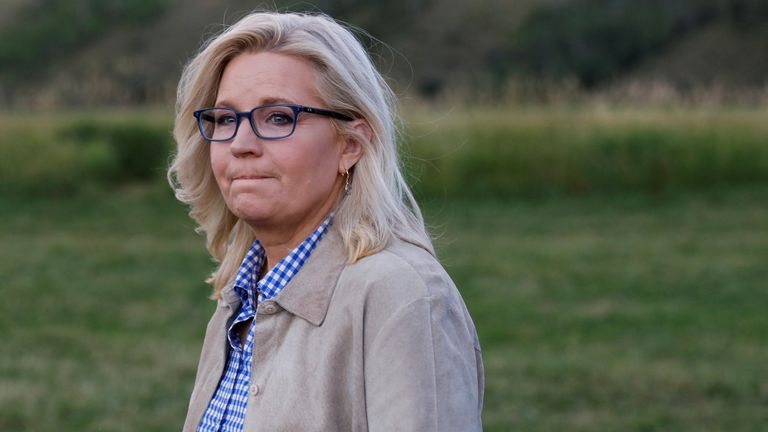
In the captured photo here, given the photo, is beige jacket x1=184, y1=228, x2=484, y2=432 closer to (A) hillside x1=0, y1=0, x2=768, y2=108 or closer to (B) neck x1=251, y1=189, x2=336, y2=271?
(B) neck x1=251, y1=189, x2=336, y2=271

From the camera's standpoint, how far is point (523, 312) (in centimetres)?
766

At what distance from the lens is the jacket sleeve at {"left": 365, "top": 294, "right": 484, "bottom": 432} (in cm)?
177

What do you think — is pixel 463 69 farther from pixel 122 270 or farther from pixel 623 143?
pixel 122 270

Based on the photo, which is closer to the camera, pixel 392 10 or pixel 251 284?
pixel 251 284

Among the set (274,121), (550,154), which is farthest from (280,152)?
(550,154)

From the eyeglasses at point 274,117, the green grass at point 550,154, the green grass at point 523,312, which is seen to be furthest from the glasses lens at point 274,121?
the green grass at point 550,154

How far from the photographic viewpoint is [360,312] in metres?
1.84

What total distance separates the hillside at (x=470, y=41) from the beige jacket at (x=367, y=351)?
25028 millimetres

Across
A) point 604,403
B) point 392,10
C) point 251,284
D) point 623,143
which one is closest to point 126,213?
point 623,143

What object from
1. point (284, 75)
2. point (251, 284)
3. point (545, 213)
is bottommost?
point (545, 213)

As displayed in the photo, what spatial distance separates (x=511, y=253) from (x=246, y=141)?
811cm

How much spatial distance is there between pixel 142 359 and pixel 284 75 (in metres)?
4.84

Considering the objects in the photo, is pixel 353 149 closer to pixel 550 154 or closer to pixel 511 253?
pixel 511 253

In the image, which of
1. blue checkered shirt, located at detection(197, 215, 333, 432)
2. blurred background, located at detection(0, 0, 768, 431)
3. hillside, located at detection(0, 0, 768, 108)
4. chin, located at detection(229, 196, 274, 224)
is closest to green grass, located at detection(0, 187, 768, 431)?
blurred background, located at detection(0, 0, 768, 431)
